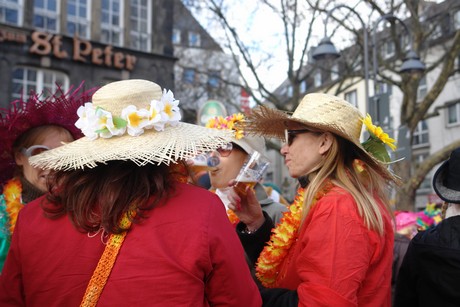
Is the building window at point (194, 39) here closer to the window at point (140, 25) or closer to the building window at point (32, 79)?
the window at point (140, 25)

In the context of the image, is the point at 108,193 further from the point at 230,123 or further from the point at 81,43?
the point at 81,43

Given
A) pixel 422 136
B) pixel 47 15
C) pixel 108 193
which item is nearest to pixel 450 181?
pixel 108 193

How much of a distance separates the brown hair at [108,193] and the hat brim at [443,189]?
1.42 metres

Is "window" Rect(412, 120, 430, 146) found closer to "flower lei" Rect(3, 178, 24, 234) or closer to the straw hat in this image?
"flower lei" Rect(3, 178, 24, 234)

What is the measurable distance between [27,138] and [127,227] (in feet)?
6.35

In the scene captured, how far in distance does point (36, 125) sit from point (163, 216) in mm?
1955

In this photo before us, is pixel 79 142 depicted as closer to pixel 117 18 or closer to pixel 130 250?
pixel 130 250

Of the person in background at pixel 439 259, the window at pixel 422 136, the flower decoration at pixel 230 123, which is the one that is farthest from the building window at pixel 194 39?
the person in background at pixel 439 259

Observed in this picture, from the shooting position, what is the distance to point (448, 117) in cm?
2766

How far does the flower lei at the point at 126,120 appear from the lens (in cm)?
195

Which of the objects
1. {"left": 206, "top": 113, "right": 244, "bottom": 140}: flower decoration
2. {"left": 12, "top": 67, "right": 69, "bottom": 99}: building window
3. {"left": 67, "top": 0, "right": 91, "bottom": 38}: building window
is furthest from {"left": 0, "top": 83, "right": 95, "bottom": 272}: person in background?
{"left": 67, "top": 0, "right": 91, "bottom": 38}: building window

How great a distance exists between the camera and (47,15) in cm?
1532

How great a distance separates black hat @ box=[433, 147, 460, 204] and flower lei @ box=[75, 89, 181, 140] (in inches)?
57.4

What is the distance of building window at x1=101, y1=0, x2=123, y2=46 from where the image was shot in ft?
54.1
